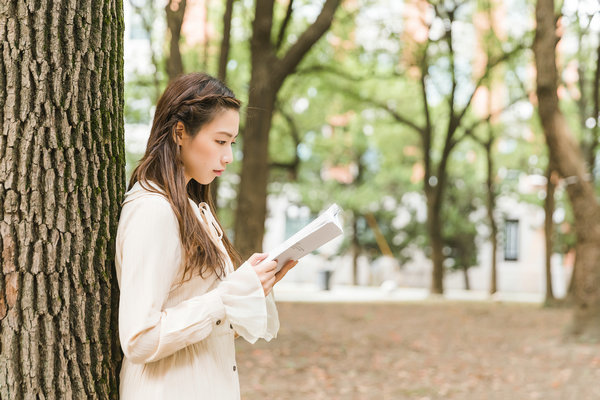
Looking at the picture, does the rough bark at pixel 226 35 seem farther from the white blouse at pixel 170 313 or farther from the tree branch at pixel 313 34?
the white blouse at pixel 170 313

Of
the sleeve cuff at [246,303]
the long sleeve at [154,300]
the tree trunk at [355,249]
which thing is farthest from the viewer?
the tree trunk at [355,249]

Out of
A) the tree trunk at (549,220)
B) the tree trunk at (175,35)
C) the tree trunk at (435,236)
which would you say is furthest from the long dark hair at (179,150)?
the tree trunk at (435,236)

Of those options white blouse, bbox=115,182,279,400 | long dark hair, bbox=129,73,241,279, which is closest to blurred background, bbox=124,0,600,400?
long dark hair, bbox=129,73,241,279

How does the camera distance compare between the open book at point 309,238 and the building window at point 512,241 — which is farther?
the building window at point 512,241

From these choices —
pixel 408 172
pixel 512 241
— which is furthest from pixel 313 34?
pixel 512 241

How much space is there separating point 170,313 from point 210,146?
58 cm

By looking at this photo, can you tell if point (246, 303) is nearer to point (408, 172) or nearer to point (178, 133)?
point (178, 133)

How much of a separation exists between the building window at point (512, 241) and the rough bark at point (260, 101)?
94.8 ft

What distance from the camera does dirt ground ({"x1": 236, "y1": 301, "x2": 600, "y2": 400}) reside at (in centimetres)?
796

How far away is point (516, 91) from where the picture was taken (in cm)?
2433

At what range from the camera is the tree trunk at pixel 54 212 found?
91.0 inches

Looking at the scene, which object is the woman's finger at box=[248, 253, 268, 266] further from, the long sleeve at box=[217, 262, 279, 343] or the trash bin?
the trash bin

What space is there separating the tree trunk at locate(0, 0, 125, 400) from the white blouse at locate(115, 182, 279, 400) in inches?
4.4

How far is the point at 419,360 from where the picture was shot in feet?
33.5
